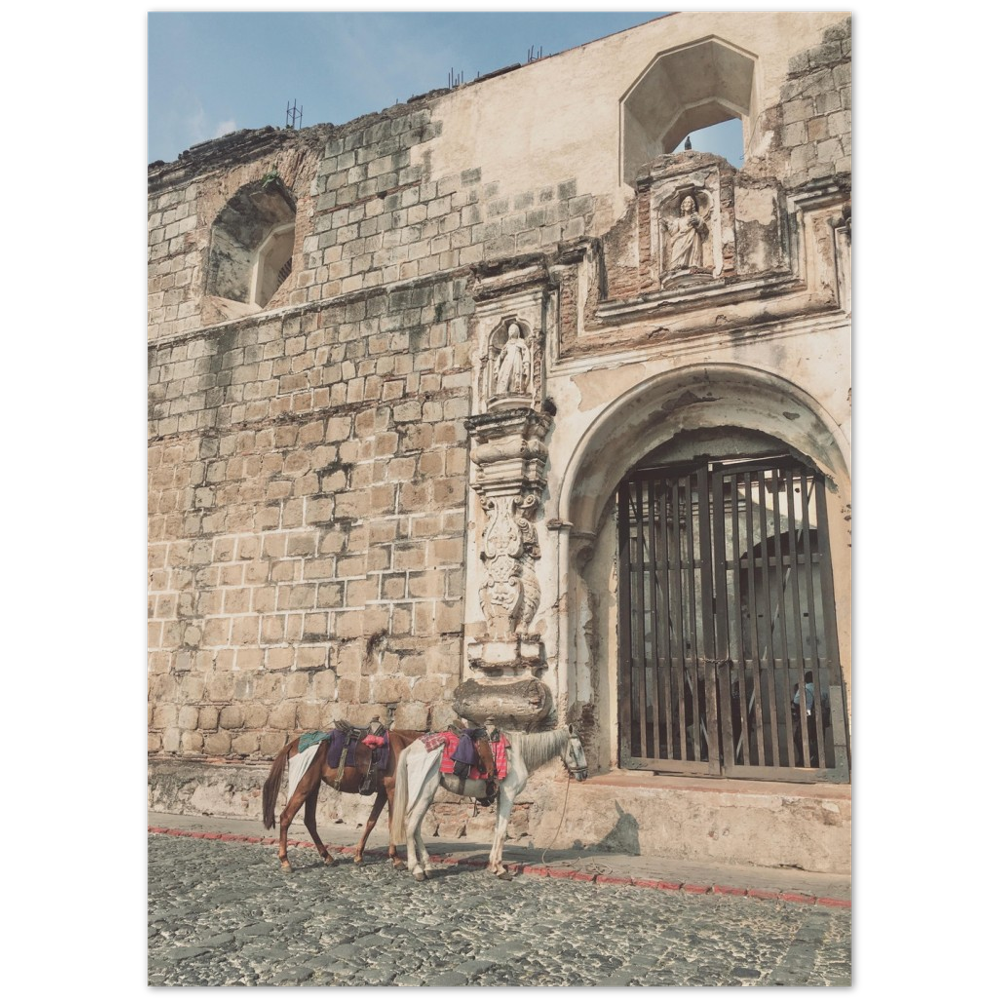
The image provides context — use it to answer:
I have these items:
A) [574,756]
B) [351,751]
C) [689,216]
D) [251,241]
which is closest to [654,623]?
[574,756]

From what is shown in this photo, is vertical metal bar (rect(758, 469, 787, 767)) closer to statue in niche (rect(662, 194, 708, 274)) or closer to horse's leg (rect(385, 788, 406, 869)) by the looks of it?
statue in niche (rect(662, 194, 708, 274))

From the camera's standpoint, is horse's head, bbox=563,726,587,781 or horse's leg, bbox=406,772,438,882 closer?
horse's leg, bbox=406,772,438,882

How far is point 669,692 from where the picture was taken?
6.32m

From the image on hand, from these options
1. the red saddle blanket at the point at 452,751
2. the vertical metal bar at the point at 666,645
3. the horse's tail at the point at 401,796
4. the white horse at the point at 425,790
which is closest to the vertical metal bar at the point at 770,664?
the vertical metal bar at the point at 666,645

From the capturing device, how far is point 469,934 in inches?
153

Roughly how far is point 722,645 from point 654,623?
52cm

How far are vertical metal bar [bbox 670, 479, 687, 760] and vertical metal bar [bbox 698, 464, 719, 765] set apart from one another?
6.0 inches

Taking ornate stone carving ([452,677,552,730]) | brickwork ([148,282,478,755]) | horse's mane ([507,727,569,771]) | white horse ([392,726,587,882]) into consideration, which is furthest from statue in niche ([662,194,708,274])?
white horse ([392,726,587,882])

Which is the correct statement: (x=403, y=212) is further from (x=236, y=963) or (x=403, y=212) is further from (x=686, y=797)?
(x=236, y=963)

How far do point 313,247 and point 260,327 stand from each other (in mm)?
918

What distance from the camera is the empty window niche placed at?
30.0 ft

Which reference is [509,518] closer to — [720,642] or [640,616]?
[640,616]
